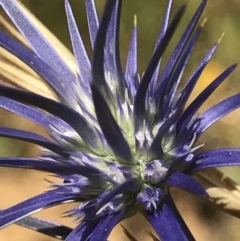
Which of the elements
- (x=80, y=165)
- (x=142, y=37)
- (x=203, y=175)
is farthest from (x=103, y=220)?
(x=142, y=37)

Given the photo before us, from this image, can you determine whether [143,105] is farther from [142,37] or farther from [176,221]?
[142,37]

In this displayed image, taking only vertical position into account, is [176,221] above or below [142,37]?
below

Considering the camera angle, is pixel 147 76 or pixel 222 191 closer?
pixel 147 76

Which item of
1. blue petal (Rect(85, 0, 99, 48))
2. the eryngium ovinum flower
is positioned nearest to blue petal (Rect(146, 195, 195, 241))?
the eryngium ovinum flower

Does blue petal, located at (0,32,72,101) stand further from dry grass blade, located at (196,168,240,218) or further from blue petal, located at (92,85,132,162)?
dry grass blade, located at (196,168,240,218)

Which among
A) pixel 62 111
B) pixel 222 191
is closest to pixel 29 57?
pixel 62 111

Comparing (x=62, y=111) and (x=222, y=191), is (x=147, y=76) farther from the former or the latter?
(x=222, y=191)

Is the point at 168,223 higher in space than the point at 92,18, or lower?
lower

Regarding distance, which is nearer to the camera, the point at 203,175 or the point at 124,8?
the point at 203,175
